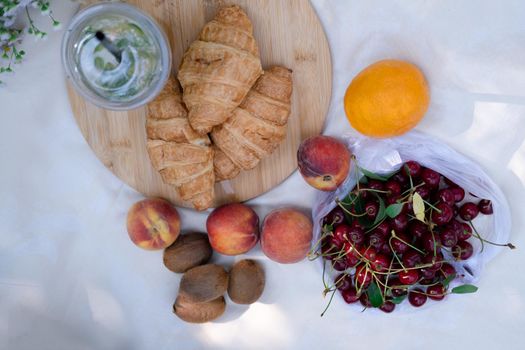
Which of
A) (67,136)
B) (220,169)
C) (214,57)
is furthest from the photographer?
(67,136)

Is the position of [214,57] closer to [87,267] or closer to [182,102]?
[182,102]

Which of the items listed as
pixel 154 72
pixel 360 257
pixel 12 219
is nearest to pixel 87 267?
pixel 12 219

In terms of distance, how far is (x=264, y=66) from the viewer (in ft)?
3.55

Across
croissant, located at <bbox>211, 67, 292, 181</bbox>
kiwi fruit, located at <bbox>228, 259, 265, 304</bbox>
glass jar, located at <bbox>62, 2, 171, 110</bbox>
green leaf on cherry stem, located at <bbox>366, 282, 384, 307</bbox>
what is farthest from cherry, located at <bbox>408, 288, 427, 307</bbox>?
glass jar, located at <bbox>62, 2, 171, 110</bbox>

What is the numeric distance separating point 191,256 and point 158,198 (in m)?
→ 0.15

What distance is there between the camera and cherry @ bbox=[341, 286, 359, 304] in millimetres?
1146

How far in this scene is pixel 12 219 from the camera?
124 centimetres

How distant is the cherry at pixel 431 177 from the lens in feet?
3.55

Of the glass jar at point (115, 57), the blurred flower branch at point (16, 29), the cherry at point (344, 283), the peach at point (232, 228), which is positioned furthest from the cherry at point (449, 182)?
the blurred flower branch at point (16, 29)

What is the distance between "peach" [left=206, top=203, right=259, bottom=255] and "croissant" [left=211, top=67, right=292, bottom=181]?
127 mm

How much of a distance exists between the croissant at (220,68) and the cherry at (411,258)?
472mm

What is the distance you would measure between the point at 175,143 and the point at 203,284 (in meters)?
0.33

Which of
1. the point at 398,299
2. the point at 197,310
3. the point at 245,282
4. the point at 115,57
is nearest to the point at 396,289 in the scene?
the point at 398,299

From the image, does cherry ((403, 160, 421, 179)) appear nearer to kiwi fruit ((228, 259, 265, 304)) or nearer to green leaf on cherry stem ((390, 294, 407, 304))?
green leaf on cherry stem ((390, 294, 407, 304))
